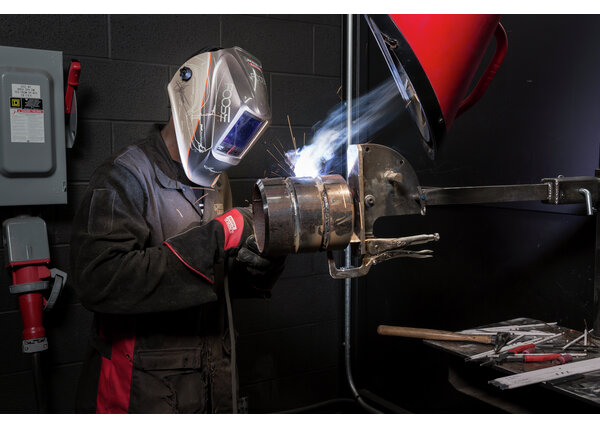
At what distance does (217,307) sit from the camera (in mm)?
1646

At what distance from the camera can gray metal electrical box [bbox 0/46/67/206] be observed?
1.77 m

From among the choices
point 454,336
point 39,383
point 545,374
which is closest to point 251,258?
point 454,336

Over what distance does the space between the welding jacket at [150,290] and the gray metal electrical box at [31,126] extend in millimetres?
440

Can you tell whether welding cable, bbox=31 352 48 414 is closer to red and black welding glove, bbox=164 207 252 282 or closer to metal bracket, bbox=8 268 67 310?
metal bracket, bbox=8 268 67 310

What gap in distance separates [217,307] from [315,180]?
816mm

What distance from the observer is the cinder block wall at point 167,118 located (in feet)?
6.63

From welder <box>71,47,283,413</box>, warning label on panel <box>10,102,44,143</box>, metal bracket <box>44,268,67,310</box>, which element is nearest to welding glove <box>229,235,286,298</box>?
welder <box>71,47,283,413</box>

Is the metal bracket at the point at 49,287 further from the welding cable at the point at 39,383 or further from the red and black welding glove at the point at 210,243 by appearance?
the red and black welding glove at the point at 210,243

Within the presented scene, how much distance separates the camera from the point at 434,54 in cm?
98

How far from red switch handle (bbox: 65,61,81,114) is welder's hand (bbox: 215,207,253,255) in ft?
2.77

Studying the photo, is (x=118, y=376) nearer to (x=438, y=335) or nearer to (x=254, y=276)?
(x=254, y=276)

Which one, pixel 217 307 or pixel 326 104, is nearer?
pixel 217 307

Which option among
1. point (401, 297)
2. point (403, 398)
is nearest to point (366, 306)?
point (401, 297)

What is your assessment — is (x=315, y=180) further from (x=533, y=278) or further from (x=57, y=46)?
(x=57, y=46)
